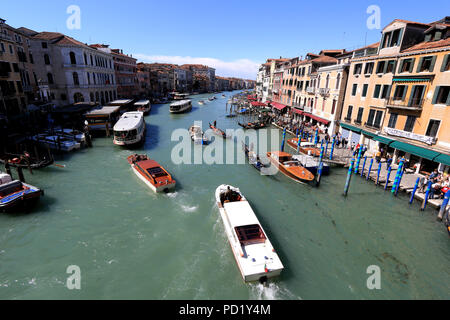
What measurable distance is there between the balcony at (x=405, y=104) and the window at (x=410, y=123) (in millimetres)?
1232

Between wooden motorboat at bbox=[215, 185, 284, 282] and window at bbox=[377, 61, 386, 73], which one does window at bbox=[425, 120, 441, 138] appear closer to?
window at bbox=[377, 61, 386, 73]

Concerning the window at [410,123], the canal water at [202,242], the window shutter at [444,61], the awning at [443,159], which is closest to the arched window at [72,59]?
the canal water at [202,242]

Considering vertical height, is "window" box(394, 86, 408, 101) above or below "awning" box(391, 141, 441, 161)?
above

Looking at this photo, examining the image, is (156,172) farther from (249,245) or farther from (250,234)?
(249,245)

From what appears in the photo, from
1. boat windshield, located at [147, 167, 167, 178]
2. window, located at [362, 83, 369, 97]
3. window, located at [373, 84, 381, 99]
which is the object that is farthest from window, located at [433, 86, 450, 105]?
boat windshield, located at [147, 167, 167, 178]

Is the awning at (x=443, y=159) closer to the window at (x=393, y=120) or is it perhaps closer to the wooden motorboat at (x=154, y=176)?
the window at (x=393, y=120)

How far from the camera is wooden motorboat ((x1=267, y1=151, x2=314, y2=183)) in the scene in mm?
22109

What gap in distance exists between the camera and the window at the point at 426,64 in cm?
2059

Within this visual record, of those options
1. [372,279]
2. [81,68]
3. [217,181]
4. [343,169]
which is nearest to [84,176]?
[217,181]

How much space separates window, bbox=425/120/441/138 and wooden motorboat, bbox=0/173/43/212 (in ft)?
109

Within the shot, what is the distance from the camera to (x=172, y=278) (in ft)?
38.2

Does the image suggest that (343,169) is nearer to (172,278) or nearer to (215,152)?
(215,152)

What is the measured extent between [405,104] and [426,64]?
149 inches
